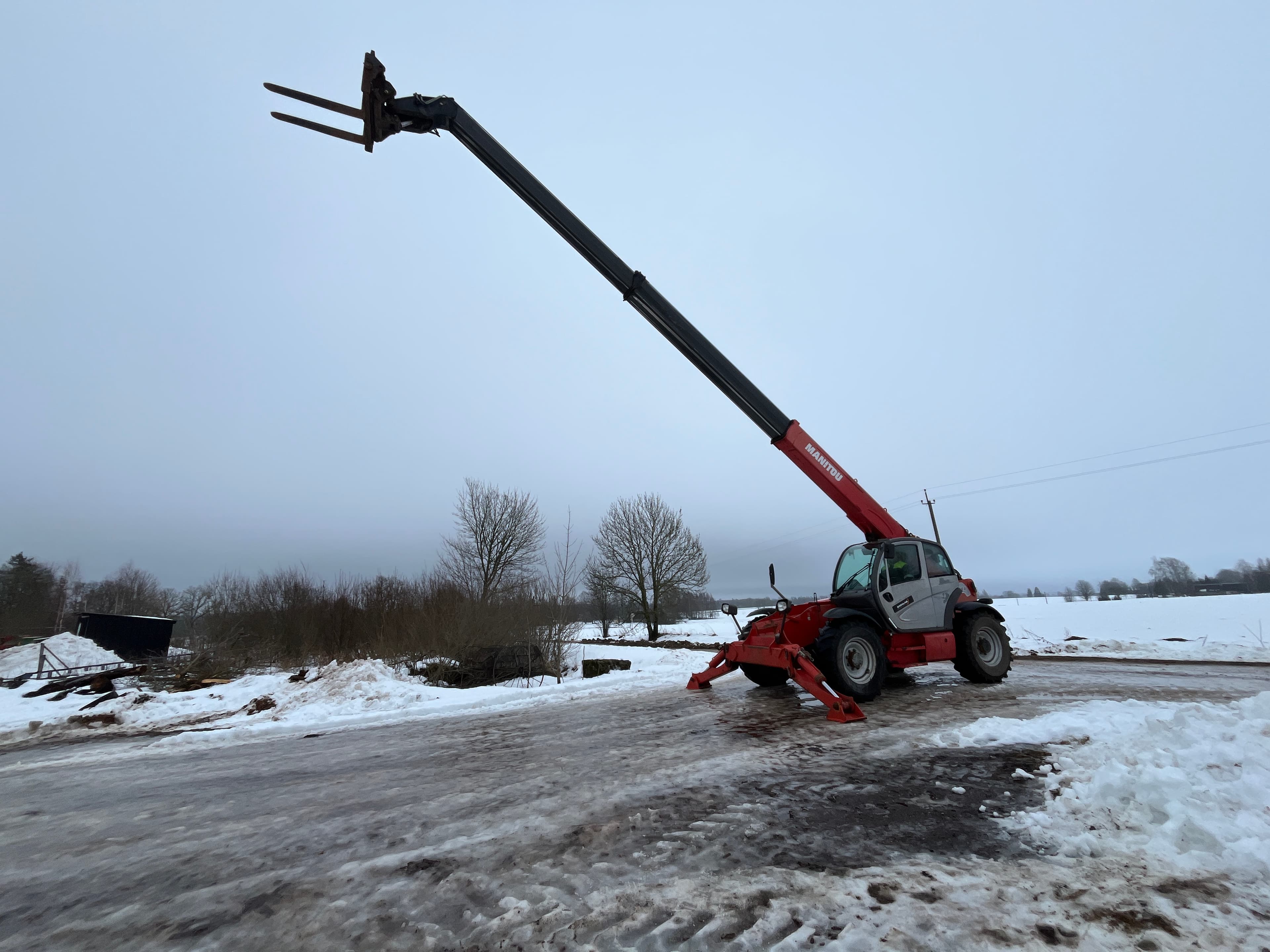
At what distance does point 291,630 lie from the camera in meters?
19.7

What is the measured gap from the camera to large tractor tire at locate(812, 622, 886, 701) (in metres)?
7.39

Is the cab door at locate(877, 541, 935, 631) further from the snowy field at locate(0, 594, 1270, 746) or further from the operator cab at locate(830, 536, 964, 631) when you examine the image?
the snowy field at locate(0, 594, 1270, 746)

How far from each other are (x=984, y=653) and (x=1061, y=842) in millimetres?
7040

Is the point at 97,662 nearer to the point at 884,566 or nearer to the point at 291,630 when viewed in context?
the point at 291,630

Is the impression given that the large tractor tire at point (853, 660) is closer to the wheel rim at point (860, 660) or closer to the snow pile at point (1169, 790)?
the wheel rim at point (860, 660)

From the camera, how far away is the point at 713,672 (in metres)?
9.60

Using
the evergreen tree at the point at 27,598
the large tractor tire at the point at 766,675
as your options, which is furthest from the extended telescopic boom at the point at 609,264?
the evergreen tree at the point at 27,598

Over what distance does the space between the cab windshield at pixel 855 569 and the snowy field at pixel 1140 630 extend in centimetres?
364

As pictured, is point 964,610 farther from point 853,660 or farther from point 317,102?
point 317,102

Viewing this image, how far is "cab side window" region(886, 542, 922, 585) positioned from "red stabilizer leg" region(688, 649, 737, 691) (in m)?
2.80

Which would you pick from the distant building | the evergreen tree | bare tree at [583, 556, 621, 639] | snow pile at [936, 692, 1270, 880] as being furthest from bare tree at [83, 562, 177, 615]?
the distant building

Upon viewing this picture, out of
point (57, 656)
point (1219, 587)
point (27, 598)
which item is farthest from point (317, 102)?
point (1219, 587)

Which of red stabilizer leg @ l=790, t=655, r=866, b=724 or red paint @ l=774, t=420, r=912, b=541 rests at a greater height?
red paint @ l=774, t=420, r=912, b=541

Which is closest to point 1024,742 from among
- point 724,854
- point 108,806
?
point 724,854
